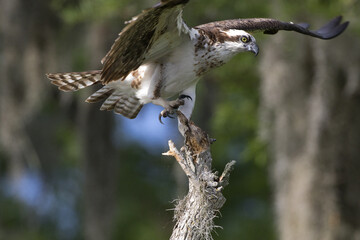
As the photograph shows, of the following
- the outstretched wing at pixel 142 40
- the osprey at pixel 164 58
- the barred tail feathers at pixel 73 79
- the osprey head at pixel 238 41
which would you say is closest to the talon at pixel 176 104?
the osprey at pixel 164 58

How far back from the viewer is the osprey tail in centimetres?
588

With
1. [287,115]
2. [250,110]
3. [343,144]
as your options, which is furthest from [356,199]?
[250,110]

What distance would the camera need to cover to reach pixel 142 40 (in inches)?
199

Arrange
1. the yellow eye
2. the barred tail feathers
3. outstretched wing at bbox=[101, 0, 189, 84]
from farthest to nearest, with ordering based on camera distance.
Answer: the barred tail feathers, the yellow eye, outstretched wing at bbox=[101, 0, 189, 84]

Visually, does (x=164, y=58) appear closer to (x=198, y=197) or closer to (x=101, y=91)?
(x=101, y=91)

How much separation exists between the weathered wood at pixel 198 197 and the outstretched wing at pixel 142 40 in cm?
78

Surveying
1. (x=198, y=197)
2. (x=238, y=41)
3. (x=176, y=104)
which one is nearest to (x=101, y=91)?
(x=176, y=104)

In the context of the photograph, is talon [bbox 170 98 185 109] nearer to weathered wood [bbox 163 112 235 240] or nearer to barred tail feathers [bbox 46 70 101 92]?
weathered wood [bbox 163 112 235 240]

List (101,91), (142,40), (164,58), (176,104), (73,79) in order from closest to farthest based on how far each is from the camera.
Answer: (142,40), (176,104), (164,58), (73,79), (101,91)

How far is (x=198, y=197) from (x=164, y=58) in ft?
4.54

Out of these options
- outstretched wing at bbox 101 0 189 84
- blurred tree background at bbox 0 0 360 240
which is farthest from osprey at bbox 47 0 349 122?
blurred tree background at bbox 0 0 360 240

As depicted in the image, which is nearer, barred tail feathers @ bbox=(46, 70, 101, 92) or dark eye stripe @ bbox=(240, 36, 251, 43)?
dark eye stripe @ bbox=(240, 36, 251, 43)

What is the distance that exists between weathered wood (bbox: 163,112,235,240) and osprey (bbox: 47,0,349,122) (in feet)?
2.41

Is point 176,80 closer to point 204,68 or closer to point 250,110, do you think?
point 204,68
